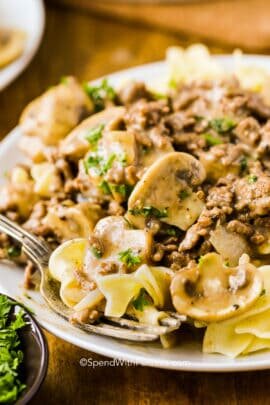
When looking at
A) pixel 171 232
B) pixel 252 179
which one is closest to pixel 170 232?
pixel 171 232

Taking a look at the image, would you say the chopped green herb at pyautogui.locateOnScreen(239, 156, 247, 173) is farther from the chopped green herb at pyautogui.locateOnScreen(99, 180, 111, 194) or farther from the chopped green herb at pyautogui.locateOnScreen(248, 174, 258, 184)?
the chopped green herb at pyautogui.locateOnScreen(99, 180, 111, 194)

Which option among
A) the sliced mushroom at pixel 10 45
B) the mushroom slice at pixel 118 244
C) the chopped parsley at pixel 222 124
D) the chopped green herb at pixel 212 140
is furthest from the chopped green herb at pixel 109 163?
the sliced mushroom at pixel 10 45

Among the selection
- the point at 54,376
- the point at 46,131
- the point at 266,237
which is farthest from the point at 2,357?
the point at 46,131

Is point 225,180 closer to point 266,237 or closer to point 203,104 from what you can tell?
point 266,237

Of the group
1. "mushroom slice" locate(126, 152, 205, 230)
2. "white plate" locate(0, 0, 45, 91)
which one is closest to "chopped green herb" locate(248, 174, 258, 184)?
"mushroom slice" locate(126, 152, 205, 230)

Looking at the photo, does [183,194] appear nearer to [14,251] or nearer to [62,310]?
[62,310]
